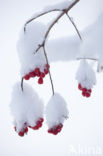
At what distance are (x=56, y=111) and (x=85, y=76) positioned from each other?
0.63ft

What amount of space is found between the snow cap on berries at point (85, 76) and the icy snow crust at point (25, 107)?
0.21 meters

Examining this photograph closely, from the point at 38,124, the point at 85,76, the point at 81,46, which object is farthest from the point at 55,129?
→ the point at 81,46

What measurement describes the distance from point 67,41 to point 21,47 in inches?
9.1

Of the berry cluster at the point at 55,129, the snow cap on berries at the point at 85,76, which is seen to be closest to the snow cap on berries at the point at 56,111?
the berry cluster at the point at 55,129

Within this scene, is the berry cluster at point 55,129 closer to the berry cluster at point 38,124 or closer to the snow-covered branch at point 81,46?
the berry cluster at point 38,124

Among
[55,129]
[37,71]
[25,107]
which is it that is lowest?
[55,129]

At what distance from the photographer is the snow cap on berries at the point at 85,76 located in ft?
4.44

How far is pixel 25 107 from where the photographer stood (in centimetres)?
141

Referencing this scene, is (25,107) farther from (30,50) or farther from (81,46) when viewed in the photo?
(81,46)

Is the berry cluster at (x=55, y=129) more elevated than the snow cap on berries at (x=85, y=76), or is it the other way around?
the snow cap on berries at (x=85, y=76)

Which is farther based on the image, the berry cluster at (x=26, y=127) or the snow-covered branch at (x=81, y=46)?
the berry cluster at (x=26, y=127)

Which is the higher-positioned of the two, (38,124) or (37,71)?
(37,71)

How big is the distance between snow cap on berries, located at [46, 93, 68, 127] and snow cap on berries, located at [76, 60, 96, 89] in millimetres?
126

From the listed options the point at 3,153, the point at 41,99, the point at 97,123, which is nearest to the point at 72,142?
the point at 97,123
